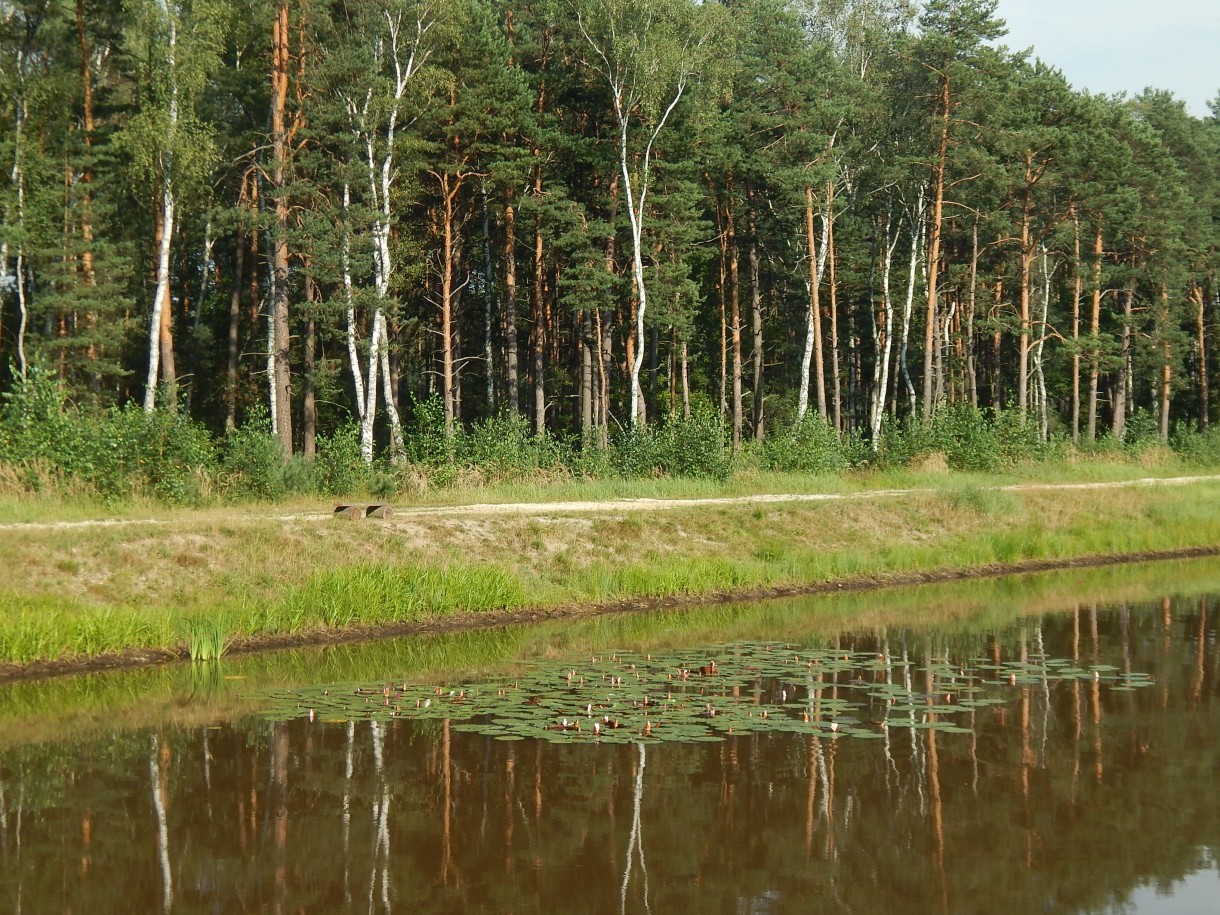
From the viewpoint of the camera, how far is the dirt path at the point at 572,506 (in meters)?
18.6

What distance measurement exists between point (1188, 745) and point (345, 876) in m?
7.55

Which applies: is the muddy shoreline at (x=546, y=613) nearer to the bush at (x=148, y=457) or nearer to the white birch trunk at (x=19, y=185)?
the bush at (x=148, y=457)

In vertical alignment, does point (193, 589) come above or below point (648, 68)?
below

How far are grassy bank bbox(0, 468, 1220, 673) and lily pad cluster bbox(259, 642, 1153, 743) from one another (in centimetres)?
341

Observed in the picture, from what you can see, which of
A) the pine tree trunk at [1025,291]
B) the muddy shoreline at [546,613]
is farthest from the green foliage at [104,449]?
the pine tree trunk at [1025,291]

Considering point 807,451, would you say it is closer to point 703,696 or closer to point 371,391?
point 371,391

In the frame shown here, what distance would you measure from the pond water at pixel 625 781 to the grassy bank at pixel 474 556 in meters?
1.29

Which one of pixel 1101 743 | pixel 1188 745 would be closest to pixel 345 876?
pixel 1101 743

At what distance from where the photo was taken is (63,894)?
7660 mm

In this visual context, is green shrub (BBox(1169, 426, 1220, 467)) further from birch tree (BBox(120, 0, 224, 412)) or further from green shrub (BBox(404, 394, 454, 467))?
birch tree (BBox(120, 0, 224, 412))

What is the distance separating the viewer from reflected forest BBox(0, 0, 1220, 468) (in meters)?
32.2

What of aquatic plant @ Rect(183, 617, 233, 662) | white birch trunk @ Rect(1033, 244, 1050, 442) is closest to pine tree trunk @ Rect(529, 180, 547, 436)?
white birch trunk @ Rect(1033, 244, 1050, 442)

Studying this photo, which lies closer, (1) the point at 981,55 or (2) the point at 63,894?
(2) the point at 63,894

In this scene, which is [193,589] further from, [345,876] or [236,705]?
[345,876]
